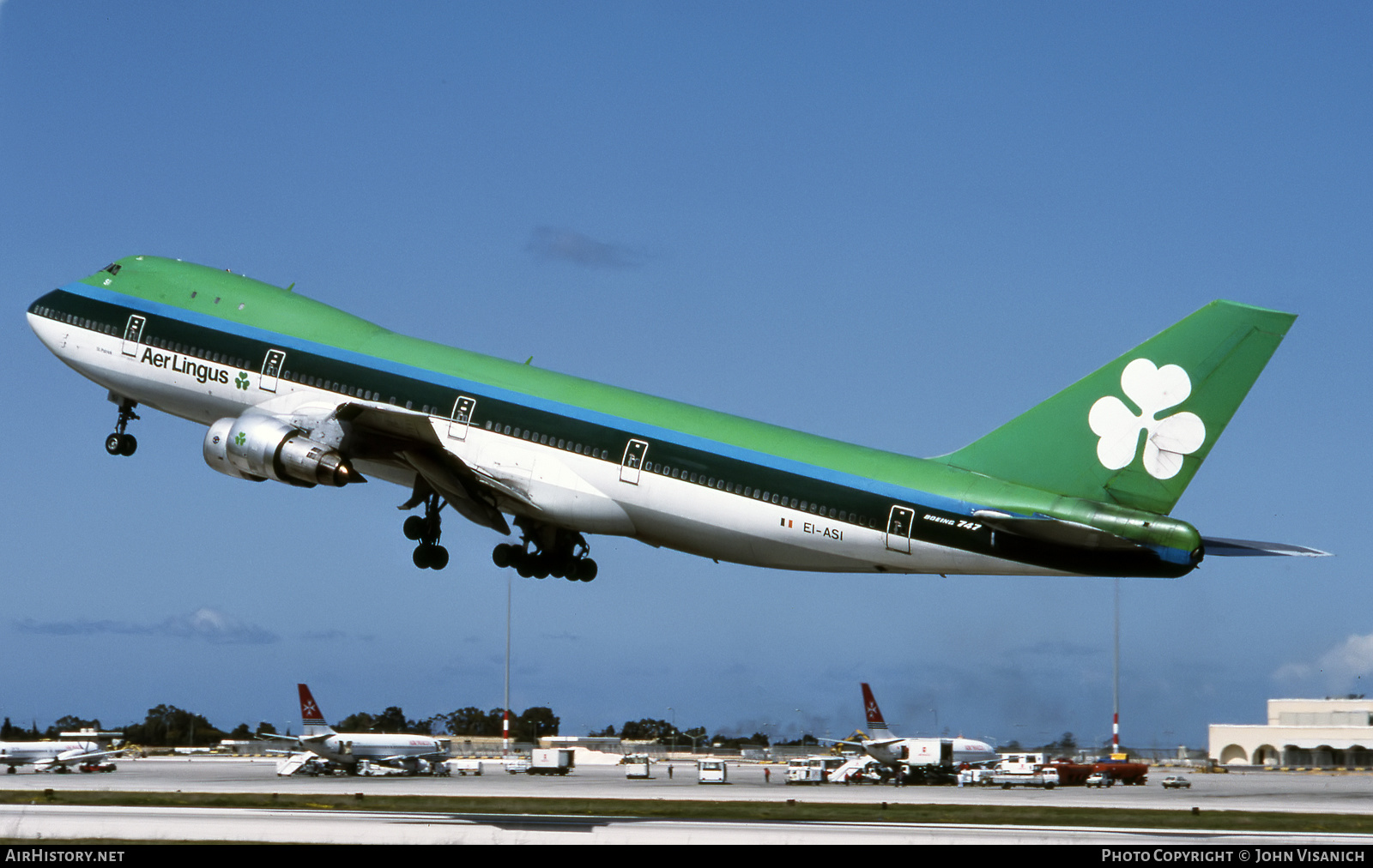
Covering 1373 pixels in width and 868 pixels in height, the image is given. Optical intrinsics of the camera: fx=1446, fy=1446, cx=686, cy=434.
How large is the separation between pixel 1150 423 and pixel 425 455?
704 inches

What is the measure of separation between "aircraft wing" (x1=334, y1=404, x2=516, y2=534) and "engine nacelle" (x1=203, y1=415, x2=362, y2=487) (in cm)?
102

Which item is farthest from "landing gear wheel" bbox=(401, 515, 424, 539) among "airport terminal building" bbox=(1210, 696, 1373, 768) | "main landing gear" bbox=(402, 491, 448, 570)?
"airport terminal building" bbox=(1210, 696, 1373, 768)

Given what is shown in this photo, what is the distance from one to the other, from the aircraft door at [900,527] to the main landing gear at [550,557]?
446 inches

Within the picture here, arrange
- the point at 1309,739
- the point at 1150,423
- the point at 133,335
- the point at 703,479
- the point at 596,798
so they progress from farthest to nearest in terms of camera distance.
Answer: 1. the point at 1309,739
2. the point at 596,798
3. the point at 133,335
4. the point at 703,479
5. the point at 1150,423

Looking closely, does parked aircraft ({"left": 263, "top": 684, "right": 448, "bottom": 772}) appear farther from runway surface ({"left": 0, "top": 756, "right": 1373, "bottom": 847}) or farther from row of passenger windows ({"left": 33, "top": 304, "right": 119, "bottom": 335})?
row of passenger windows ({"left": 33, "top": 304, "right": 119, "bottom": 335})

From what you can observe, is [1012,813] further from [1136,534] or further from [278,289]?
[278,289]

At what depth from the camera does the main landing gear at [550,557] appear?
41625 mm

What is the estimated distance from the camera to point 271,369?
39219 mm

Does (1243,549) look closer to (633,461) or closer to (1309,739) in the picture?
(633,461)

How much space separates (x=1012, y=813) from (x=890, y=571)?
22.7m

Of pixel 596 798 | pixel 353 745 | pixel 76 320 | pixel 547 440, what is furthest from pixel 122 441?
pixel 353 745

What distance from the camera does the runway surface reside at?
38.3 meters

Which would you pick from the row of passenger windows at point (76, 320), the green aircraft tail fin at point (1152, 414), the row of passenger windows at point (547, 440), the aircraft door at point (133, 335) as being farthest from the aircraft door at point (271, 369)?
the green aircraft tail fin at point (1152, 414)
